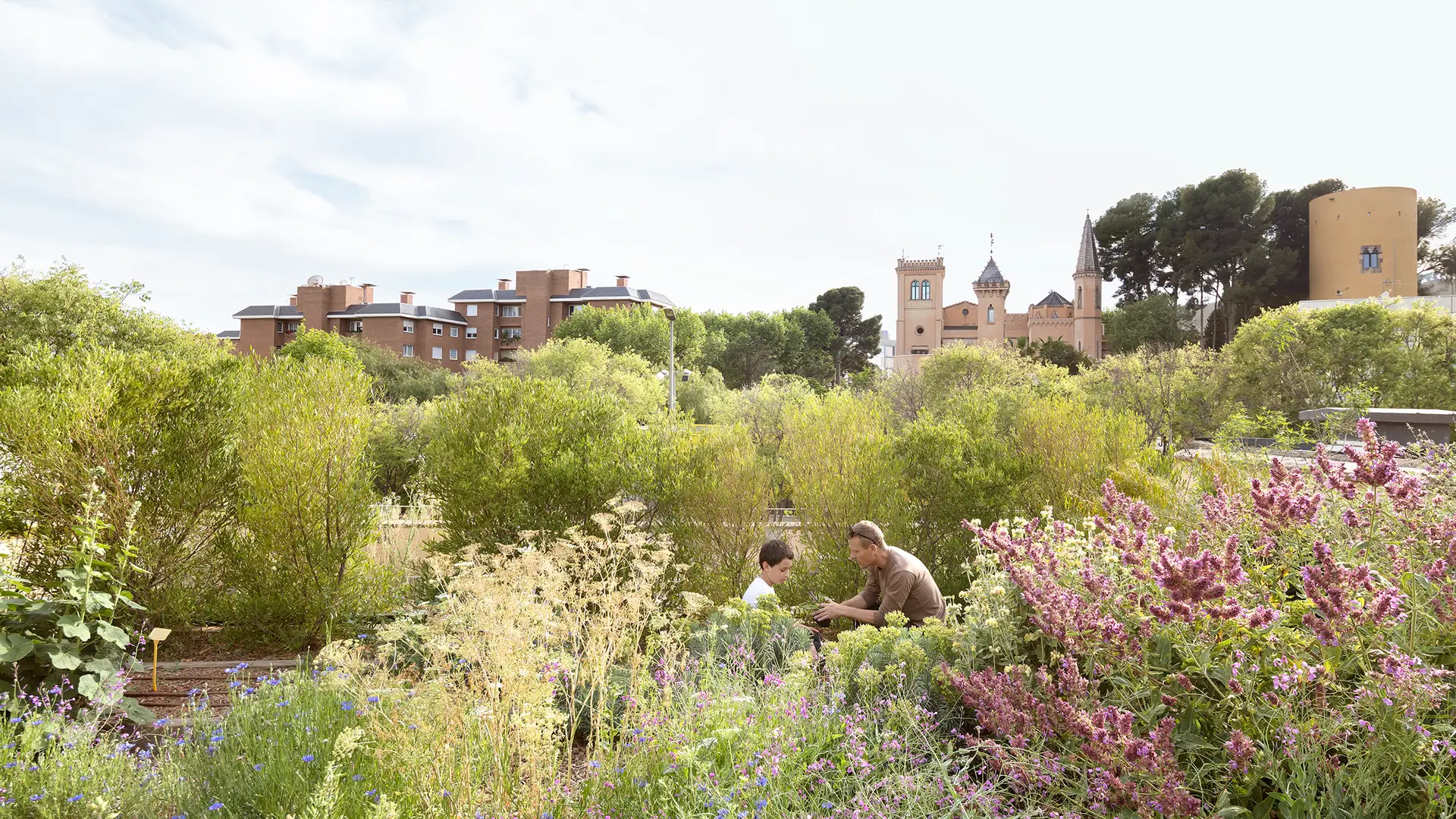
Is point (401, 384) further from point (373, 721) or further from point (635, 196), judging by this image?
point (373, 721)

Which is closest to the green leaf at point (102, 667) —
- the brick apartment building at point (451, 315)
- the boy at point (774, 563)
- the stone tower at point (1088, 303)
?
the boy at point (774, 563)

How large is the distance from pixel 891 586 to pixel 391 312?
66.9 m

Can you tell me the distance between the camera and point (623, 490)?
6215mm

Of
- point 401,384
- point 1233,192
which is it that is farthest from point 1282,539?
point 1233,192

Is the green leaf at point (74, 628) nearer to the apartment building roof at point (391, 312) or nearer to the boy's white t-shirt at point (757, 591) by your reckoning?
the boy's white t-shirt at point (757, 591)

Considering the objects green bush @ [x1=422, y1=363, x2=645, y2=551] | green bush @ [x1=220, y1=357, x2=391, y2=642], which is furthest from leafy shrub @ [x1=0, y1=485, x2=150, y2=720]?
green bush @ [x1=422, y1=363, x2=645, y2=551]

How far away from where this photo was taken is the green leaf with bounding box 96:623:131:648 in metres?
4.14

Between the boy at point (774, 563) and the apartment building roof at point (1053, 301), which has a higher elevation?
the apartment building roof at point (1053, 301)

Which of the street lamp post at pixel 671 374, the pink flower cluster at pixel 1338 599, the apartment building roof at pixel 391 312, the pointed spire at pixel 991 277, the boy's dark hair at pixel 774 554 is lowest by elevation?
the boy's dark hair at pixel 774 554

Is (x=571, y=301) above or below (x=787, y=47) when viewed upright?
above

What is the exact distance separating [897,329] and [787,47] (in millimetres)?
70124

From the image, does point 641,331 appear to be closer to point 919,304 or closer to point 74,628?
point 919,304

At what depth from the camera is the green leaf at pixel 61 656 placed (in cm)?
393

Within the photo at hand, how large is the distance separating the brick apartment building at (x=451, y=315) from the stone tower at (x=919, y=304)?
23071mm
